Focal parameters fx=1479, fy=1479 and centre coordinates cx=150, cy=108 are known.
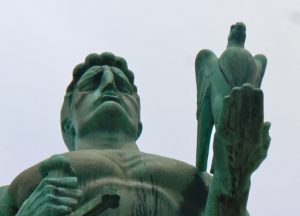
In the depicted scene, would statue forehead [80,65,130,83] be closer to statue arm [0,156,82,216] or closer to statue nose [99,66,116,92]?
statue nose [99,66,116,92]

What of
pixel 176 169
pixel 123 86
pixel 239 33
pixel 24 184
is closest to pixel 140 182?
pixel 176 169

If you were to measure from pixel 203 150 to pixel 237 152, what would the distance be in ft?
5.06

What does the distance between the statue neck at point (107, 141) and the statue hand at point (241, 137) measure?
2124 mm

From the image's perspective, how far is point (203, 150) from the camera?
14.3 meters

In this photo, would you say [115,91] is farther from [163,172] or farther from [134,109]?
[163,172]

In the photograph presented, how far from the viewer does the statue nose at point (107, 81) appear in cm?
1562

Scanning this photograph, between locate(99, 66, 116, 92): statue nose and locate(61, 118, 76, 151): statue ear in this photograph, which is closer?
locate(99, 66, 116, 92): statue nose

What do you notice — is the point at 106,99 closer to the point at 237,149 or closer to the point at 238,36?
the point at 238,36

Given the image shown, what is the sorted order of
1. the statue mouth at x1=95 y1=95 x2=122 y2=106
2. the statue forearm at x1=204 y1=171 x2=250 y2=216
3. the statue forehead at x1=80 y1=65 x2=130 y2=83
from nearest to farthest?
the statue forearm at x1=204 y1=171 x2=250 y2=216 < the statue mouth at x1=95 y1=95 x2=122 y2=106 < the statue forehead at x1=80 y1=65 x2=130 y2=83

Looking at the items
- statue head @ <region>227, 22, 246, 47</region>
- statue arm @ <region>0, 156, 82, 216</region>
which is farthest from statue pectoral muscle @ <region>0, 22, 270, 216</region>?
statue head @ <region>227, 22, 246, 47</region>

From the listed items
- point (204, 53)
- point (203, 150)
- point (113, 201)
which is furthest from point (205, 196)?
point (113, 201)

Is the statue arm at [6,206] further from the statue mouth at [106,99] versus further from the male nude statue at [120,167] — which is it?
the statue mouth at [106,99]

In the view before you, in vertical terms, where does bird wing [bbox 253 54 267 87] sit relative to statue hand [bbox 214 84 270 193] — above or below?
above

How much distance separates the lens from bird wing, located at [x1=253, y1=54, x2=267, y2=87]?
13577 millimetres
